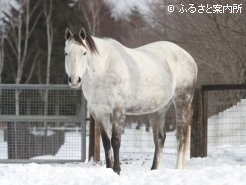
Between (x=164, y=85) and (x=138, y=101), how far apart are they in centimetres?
54

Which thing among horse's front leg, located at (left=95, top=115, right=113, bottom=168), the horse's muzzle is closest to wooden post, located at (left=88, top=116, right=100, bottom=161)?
horse's front leg, located at (left=95, top=115, right=113, bottom=168)

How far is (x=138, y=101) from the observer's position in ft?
19.7

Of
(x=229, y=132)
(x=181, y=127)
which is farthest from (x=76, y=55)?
(x=229, y=132)

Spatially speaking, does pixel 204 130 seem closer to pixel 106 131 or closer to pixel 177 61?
pixel 177 61

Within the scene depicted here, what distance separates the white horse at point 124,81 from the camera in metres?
5.58

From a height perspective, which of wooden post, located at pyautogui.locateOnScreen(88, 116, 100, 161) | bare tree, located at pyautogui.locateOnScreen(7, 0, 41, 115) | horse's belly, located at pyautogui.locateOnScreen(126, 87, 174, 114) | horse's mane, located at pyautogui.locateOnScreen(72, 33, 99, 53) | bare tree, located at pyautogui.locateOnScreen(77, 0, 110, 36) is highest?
bare tree, located at pyautogui.locateOnScreen(77, 0, 110, 36)

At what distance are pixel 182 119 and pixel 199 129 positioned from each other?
1.65m

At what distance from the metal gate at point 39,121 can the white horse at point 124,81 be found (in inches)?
87.9

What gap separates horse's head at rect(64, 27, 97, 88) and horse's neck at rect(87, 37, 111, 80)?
11 centimetres

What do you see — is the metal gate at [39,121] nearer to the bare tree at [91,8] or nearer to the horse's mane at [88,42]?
the horse's mane at [88,42]

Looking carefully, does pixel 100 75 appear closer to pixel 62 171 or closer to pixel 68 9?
pixel 62 171

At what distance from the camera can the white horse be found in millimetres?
5582

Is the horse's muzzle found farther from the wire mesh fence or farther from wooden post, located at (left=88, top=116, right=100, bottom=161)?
the wire mesh fence

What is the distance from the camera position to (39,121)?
28.1ft
